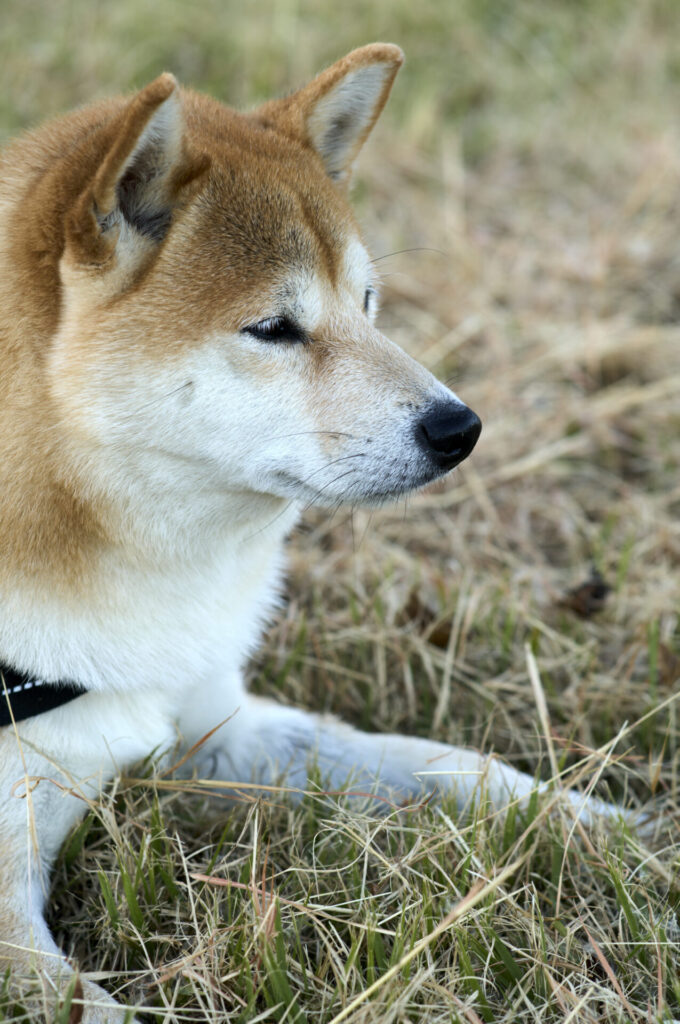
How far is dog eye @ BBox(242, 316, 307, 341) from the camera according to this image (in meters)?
2.12

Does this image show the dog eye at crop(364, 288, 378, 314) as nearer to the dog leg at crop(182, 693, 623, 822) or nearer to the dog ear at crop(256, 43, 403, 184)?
the dog ear at crop(256, 43, 403, 184)

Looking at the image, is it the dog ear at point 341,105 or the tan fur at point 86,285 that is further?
the dog ear at point 341,105

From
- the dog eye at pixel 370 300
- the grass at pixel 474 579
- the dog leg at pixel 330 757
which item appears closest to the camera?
the grass at pixel 474 579

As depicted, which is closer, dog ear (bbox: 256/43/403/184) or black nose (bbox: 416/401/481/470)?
black nose (bbox: 416/401/481/470)

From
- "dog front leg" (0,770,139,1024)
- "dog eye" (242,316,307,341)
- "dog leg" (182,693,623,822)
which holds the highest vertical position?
"dog eye" (242,316,307,341)

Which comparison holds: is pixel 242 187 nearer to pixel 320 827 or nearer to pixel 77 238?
pixel 77 238

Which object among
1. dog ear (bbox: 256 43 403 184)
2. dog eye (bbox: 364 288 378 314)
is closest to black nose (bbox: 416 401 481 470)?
dog eye (bbox: 364 288 378 314)

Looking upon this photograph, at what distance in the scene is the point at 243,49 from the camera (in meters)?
6.25

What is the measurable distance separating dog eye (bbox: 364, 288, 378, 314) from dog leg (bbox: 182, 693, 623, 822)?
1138 mm

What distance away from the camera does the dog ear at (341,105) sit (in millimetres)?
2379

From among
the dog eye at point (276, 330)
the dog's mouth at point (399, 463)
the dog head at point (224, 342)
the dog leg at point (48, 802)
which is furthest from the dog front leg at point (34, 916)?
the dog eye at point (276, 330)

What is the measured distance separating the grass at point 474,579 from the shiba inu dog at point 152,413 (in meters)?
0.23

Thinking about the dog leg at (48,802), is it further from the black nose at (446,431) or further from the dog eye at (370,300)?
the dog eye at (370,300)

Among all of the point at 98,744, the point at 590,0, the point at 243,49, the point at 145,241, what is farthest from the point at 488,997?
the point at 590,0
